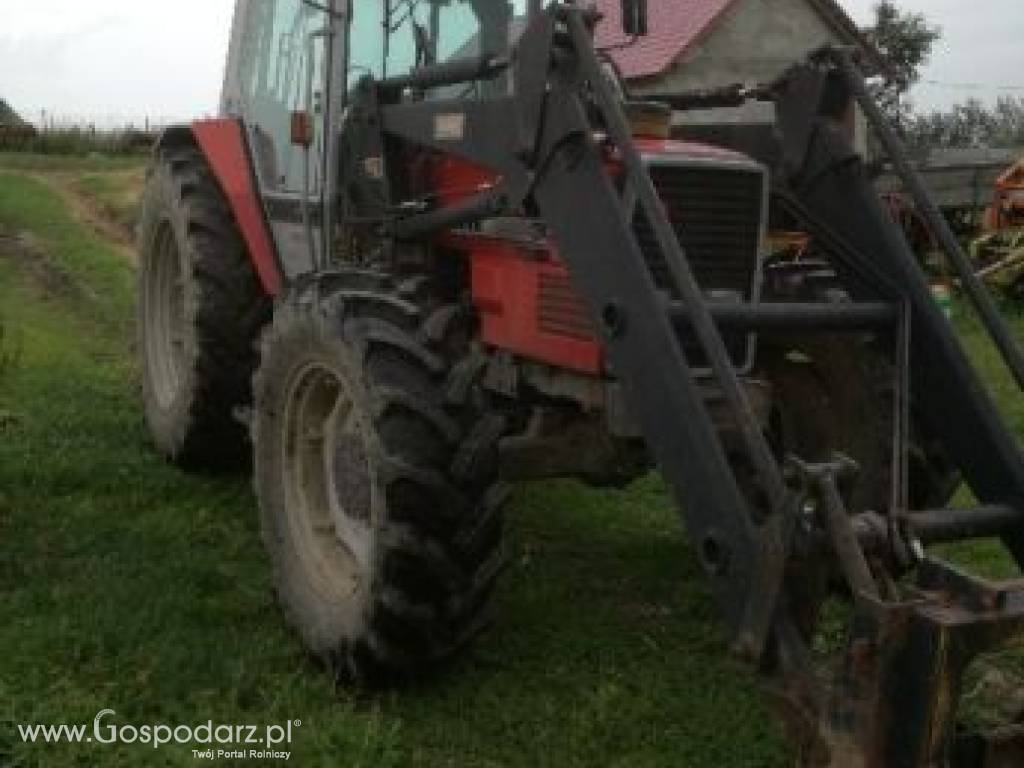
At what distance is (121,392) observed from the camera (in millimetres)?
9070

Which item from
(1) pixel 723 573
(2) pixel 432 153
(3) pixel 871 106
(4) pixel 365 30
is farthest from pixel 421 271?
(1) pixel 723 573

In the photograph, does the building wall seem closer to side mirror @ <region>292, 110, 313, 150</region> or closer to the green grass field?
the green grass field

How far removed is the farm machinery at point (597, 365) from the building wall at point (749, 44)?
73.6 feet

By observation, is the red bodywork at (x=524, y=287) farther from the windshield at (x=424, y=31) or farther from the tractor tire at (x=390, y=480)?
the windshield at (x=424, y=31)

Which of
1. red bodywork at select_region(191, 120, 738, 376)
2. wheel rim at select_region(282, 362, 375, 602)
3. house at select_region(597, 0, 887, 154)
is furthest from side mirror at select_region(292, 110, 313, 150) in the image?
house at select_region(597, 0, 887, 154)

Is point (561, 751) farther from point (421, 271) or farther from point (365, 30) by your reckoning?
point (365, 30)

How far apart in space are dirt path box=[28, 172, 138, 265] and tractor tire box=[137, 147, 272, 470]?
406 inches

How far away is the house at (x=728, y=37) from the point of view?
92.0 ft

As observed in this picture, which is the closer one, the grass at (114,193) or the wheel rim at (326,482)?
the wheel rim at (326,482)

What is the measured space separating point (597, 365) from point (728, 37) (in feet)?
85.9

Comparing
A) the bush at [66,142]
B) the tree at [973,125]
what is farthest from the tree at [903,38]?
the bush at [66,142]

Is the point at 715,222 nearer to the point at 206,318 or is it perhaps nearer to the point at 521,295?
the point at 521,295

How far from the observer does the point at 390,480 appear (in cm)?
423

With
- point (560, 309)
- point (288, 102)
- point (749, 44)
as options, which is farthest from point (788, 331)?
point (749, 44)
